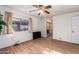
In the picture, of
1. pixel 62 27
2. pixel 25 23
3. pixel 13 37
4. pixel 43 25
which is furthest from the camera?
pixel 62 27

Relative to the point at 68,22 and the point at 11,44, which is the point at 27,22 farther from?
the point at 68,22

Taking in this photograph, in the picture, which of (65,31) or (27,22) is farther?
(65,31)

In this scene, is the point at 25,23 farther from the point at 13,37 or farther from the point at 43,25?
the point at 43,25

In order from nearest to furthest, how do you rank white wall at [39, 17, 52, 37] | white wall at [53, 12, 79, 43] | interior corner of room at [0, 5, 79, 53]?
1. interior corner of room at [0, 5, 79, 53]
2. white wall at [39, 17, 52, 37]
3. white wall at [53, 12, 79, 43]

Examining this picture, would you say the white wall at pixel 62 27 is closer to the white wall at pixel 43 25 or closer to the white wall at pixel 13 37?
the white wall at pixel 43 25

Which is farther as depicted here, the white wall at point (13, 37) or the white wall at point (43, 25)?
the white wall at point (43, 25)

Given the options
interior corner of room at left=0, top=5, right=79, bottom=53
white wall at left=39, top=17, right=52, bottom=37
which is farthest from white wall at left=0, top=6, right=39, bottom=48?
white wall at left=39, top=17, right=52, bottom=37

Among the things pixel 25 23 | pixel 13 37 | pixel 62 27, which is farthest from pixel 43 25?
pixel 13 37

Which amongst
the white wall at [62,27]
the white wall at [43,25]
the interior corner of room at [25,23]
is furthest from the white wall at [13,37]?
the white wall at [62,27]

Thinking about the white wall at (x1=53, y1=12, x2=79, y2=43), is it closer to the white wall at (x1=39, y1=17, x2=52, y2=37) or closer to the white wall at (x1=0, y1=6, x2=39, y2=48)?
the white wall at (x1=39, y1=17, x2=52, y2=37)
